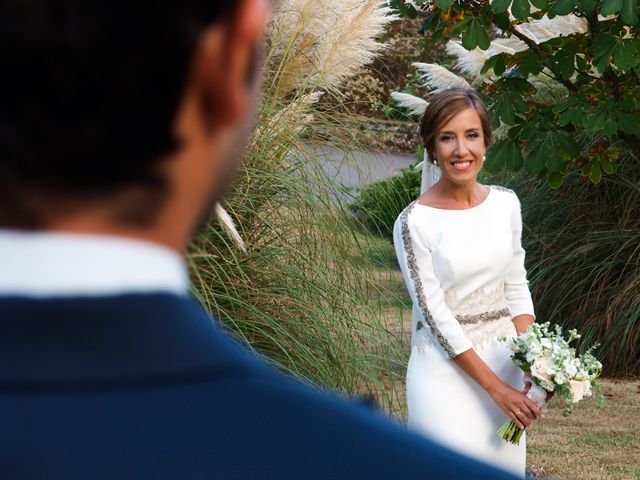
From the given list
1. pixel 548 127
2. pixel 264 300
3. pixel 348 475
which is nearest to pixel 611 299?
pixel 548 127

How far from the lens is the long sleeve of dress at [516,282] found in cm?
477

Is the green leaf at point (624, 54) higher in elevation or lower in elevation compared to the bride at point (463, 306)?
higher

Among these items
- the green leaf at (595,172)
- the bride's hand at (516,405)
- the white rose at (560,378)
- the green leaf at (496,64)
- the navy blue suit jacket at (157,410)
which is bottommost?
the bride's hand at (516,405)

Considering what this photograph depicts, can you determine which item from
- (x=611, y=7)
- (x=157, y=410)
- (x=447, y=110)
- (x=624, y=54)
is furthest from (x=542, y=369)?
(x=157, y=410)

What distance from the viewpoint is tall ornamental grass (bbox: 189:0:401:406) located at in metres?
5.25

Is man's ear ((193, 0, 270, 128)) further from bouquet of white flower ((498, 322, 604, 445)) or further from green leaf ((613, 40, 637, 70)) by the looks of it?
green leaf ((613, 40, 637, 70))

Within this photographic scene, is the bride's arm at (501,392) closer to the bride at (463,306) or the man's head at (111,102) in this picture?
the bride at (463,306)

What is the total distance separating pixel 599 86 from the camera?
7637mm

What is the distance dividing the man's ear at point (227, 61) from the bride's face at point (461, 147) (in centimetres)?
421

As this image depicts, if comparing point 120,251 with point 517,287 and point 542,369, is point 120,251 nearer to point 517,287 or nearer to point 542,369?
point 542,369

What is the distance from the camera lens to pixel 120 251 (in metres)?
0.55

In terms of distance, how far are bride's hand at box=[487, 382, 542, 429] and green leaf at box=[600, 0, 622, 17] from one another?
2480 millimetres

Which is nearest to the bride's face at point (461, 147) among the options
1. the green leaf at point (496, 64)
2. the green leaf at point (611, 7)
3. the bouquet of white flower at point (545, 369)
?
the bouquet of white flower at point (545, 369)

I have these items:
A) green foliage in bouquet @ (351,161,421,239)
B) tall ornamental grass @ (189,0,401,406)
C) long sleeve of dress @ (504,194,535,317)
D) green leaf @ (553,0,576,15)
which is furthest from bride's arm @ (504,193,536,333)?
green leaf @ (553,0,576,15)
